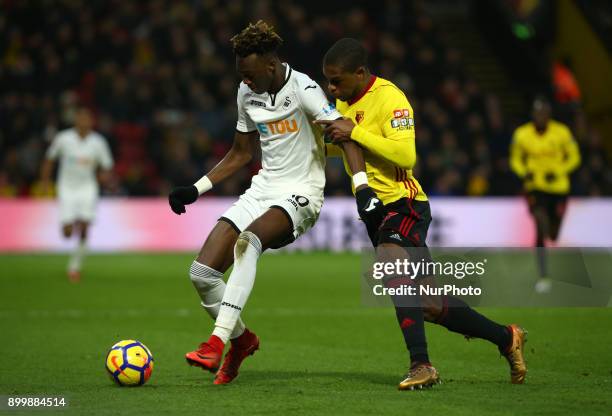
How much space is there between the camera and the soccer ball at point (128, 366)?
646 centimetres

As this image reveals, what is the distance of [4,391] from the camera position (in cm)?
632

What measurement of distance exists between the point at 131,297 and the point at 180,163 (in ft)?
25.4

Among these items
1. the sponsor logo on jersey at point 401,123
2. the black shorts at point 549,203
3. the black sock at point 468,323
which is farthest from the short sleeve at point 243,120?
the black shorts at point 549,203

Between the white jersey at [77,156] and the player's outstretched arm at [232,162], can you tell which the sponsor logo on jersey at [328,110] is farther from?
the white jersey at [77,156]

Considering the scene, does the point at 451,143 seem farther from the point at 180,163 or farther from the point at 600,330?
the point at 600,330

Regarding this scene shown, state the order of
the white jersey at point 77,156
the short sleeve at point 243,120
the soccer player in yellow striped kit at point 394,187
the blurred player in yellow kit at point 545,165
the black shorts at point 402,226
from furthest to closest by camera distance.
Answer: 1. the white jersey at point 77,156
2. the blurred player in yellow kit at point 545,165
3. the short sleeve at point 243,120
4. the black shorts at point 402,226
5. the soccer player in yellow striped kit at point 394,187

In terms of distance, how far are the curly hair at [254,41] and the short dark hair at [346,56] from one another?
42 centimetres

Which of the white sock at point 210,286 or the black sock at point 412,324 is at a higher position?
the white sock at point 210,286

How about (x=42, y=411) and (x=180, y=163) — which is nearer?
(x=42, y=411)

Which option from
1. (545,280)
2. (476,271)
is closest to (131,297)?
(545,280)

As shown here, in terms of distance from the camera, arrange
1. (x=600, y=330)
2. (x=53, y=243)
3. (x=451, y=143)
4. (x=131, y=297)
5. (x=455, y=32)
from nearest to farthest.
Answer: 1. (x=600, y=330)
2. (x=131, y=297)
3. (x=53, y=243)
4. (x=451, y=143)
5. (x=455, y=32)

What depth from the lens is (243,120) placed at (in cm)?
712

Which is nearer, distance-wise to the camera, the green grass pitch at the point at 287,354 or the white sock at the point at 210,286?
the green grass pitch at the point at 287,354

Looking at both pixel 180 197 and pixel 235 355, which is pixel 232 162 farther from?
pixel 235 355
